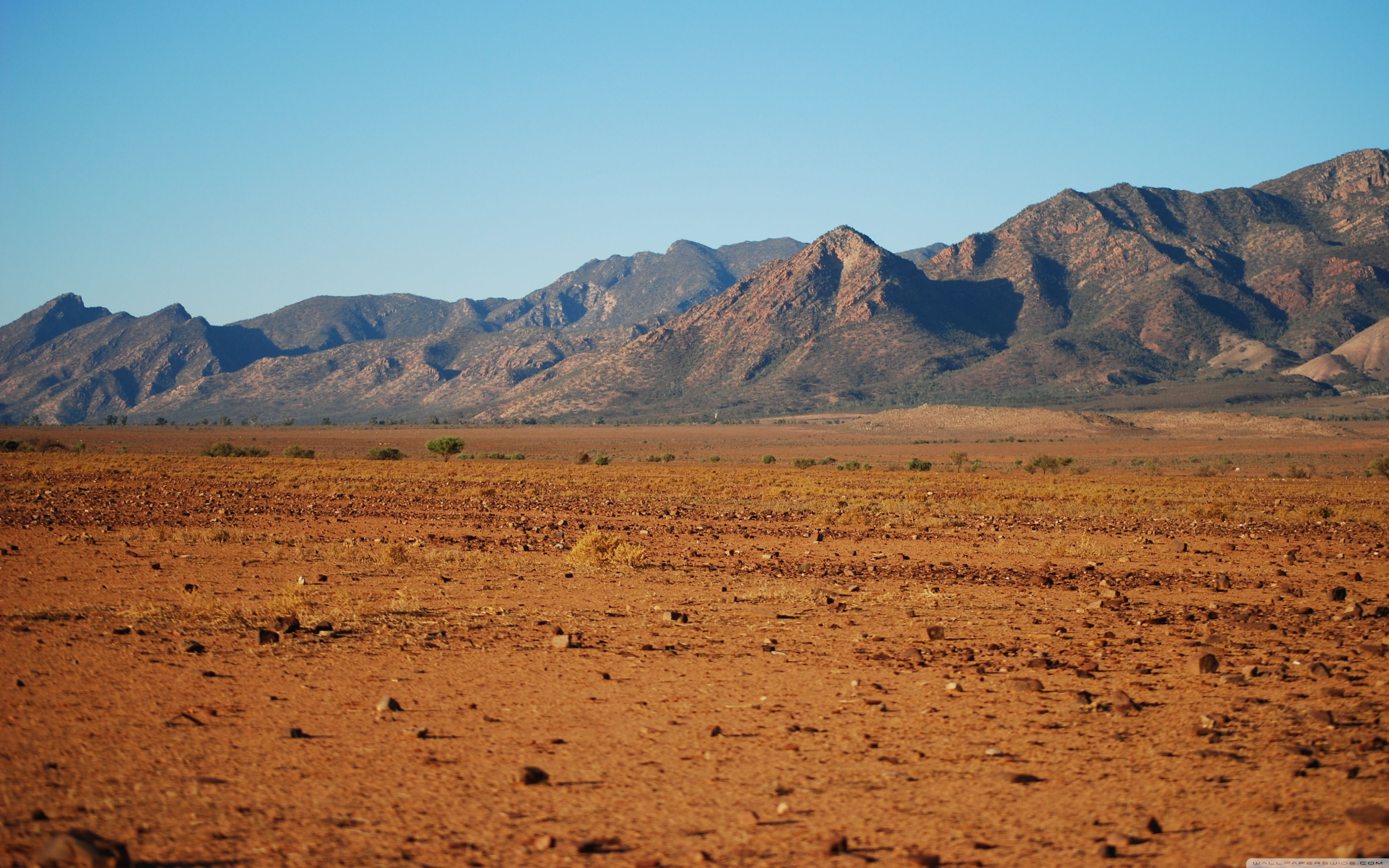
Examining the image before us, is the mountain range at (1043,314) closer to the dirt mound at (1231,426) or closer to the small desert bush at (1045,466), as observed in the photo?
the dirt mound at (1231,426)

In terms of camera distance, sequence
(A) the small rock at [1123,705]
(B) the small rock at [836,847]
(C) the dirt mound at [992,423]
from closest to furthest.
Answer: (B) the small rock at [836,847] → (A) the small rock at [1123,705] → (C) the dirt mound at [992,423]

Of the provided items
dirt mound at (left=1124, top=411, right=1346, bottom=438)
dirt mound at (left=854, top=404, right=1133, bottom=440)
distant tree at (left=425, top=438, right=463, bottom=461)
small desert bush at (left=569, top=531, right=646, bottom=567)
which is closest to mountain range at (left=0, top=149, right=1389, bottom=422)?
dirt mound at (left=854, top=404, right=1133, bottom=440)

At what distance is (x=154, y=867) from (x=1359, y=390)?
14372 cm

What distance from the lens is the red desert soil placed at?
5.30 metres

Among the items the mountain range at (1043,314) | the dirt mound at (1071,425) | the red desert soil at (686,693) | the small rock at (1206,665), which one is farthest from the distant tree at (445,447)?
the mountain range at (1043,314)

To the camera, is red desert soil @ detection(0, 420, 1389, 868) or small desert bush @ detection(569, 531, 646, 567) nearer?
red desert soil @ detection(0, 420, 1389, 868)

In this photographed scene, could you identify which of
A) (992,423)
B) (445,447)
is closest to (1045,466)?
(445,447)

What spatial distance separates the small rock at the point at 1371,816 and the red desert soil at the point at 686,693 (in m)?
0.14

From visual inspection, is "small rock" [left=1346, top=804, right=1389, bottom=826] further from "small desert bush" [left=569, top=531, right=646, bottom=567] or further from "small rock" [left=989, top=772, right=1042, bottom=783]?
"small desert bush" [left=569, top=531, right=646, bottom=567]

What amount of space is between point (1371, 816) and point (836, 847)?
9.52 feet

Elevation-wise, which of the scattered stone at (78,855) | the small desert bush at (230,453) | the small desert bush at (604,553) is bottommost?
the small desert bush at (604,553)

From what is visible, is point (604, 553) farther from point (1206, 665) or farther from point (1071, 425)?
point (1071, 425)

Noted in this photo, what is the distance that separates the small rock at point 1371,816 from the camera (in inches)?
201

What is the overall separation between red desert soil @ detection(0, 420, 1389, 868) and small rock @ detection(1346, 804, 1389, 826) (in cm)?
14
